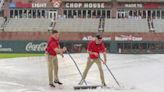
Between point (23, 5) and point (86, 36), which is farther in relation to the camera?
point (23, 5)

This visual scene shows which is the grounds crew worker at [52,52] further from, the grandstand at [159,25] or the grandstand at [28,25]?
the grandstand at [28,25]

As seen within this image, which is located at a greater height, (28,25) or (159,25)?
(28,25)

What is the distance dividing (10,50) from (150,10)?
72.8 feet

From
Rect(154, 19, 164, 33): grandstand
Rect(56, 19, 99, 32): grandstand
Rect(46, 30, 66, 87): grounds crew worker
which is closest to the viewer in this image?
Rect(46, 30, 66, 87): grounds crew worker

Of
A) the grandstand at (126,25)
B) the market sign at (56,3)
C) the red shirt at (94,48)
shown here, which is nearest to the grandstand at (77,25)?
the grandstand at (126,25)

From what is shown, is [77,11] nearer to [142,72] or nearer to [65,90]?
[142,72]

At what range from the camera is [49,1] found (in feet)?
242

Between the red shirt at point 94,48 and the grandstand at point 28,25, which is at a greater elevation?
the red shirt at point 94,48

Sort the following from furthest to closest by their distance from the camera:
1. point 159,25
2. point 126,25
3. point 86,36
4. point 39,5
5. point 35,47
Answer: point 39,5, point 126,25, point 159,25, point 86,36, point 35,47

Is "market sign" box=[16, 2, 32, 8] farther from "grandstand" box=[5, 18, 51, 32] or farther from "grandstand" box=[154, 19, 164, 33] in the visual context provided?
"grandstand" box=[154, 19, 164, 33]

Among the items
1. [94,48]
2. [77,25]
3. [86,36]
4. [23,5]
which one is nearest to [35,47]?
[86,36]

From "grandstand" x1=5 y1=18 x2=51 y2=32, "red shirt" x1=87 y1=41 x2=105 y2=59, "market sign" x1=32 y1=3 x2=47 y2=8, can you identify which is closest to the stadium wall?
"grandstand" x1=5 y1=18 x2=51 y2=32

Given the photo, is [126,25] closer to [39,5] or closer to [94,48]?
[39,5]

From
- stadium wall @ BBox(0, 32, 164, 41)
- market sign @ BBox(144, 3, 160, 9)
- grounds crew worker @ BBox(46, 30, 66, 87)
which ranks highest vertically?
grounds crew worker @ BBox(46, 30, 66, 87)
